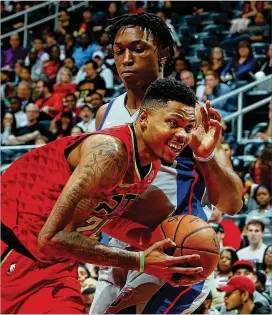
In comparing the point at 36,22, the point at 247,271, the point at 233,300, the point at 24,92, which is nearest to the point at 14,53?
the point at 36,22

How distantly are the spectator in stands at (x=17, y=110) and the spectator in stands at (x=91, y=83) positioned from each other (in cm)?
87

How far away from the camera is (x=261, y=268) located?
22.9ft

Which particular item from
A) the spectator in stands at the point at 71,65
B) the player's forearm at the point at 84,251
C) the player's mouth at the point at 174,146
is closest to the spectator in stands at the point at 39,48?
the spectator in stands at the point at 71,65

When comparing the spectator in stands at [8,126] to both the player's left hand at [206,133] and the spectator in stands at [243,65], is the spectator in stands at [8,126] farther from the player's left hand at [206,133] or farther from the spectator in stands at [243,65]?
the player's left hand at [206,133]

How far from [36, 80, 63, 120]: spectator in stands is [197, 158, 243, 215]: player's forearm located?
673 cm

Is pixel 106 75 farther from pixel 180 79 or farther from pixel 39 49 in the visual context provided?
pixel 39 49

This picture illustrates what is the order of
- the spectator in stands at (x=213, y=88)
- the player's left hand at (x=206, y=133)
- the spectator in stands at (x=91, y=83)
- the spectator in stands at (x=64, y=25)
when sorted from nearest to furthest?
1. the player's left hand at (x=206, y=133)
2. the spectator in stands at (x=213, y=88)
3. the spectator in stands at (x=91, y=83)
4. the spectator in stands at (x=64, y=25)

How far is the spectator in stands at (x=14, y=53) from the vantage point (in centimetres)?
1324

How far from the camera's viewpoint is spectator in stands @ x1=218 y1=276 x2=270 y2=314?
20.0 ft

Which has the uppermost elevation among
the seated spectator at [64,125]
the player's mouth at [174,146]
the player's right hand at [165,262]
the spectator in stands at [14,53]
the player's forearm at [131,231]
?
the player's mouth at [174,146]

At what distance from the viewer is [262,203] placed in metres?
7.54

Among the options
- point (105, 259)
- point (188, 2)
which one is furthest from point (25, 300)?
point (188, 2)

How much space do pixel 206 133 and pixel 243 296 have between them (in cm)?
265

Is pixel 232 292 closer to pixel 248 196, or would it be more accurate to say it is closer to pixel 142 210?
pixel 248 196
